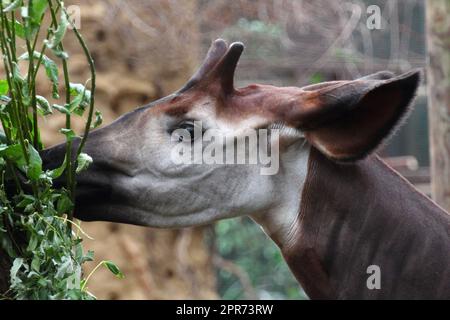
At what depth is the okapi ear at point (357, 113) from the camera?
7.70 ft

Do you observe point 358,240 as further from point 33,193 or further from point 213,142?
point 33,193

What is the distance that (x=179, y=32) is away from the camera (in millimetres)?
5543

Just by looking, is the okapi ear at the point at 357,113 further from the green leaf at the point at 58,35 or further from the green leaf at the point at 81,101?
the green leaf at the point at 58,35

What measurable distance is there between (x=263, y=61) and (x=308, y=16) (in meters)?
0.45

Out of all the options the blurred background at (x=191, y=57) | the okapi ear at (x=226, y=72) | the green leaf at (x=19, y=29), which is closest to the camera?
the green leaf at (x=19, y=29)

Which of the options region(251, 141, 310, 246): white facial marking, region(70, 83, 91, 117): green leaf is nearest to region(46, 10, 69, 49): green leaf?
region(70, 83, 91, 117): green leaf

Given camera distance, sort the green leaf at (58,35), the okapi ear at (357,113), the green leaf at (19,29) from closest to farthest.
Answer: the green leaf at (58,35), the green leaf at (19,29), the okapi ear at (357,113)

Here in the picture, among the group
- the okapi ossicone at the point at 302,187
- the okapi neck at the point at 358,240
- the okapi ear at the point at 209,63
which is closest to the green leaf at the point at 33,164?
the okapi ossicone at the point at 302,187

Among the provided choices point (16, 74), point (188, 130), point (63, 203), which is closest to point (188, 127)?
point (188, 130)

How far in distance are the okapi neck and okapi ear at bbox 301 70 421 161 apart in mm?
106

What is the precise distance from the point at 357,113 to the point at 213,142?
0.40 m
